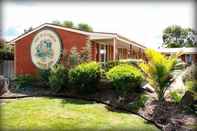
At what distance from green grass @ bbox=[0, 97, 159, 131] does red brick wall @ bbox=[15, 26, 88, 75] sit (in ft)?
24.9

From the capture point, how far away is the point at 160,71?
13.9m

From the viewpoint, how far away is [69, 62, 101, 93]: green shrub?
54.0 feet

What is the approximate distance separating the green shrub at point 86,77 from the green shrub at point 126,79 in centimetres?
129

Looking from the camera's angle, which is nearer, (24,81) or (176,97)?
(176,97)

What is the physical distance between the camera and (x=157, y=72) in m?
13.9

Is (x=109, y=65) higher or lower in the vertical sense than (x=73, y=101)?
higher

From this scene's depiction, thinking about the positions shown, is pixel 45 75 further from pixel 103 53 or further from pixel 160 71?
pixel 160 71

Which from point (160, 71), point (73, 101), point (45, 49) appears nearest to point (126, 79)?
point (160, 71)

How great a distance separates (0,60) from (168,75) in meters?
14.8

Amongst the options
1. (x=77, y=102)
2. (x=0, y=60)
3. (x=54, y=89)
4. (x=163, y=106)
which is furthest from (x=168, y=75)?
(x=0, y=60)

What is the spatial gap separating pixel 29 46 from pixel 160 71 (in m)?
12.4

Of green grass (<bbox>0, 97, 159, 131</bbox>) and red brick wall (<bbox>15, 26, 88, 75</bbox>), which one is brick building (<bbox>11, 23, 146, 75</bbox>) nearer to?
red brick wall (<bbox>15, 26, 88, 75</bbox>)

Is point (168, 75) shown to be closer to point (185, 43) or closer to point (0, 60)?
point (0, 60)

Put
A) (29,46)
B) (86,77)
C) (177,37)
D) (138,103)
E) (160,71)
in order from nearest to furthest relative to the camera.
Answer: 1. (160,71)
2. (138,103)
3. (86,77)
4. (29,46)
5. (177,37)
